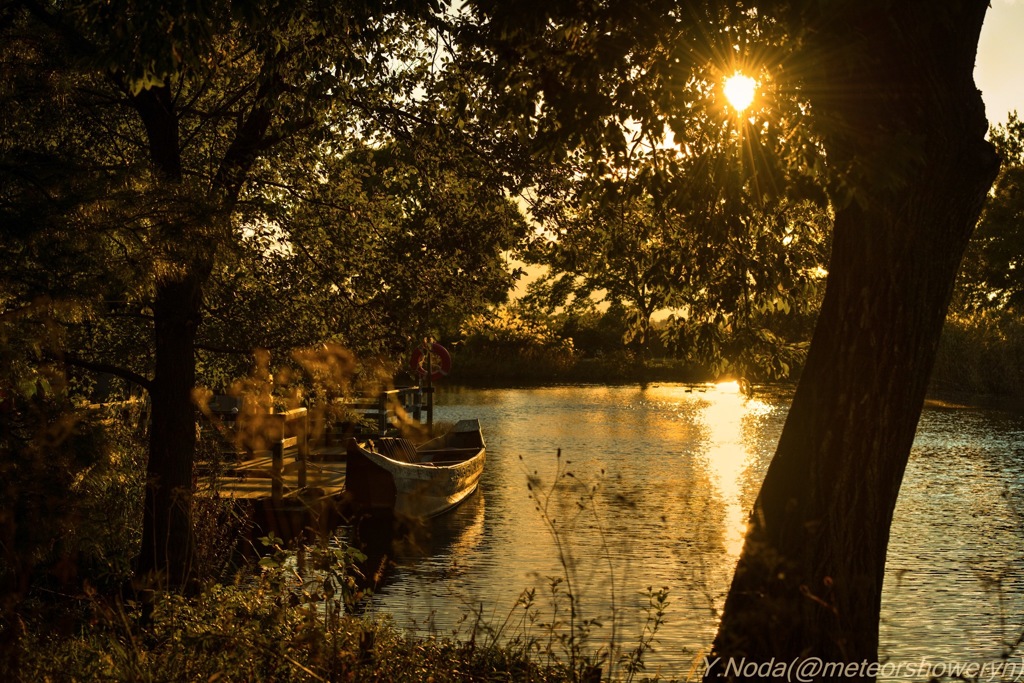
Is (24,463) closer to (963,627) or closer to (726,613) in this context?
(726,613)

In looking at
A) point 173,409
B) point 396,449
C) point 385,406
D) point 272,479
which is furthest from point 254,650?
point 385,406

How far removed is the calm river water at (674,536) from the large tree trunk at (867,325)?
61 cm

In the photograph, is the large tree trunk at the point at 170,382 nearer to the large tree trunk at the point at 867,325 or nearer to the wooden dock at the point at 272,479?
the wooden dock at the point at 272,479

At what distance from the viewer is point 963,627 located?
41.4ft

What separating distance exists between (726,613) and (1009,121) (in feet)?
197

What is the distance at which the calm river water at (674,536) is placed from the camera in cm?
1169

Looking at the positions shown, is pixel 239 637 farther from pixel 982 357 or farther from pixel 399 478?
pixel 982 357

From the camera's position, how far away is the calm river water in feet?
38.3

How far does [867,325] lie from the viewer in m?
6.54

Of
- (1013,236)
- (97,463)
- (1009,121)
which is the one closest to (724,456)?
(97,463)

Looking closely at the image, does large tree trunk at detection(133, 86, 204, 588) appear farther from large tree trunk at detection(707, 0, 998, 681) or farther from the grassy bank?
the grassy bank

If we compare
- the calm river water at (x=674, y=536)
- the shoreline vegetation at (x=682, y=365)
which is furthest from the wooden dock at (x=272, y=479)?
the shoreline vegetation at (x=682, y=365)

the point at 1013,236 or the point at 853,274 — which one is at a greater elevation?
the point at 1013,236

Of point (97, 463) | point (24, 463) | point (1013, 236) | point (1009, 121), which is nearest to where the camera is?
point (24, 463)
